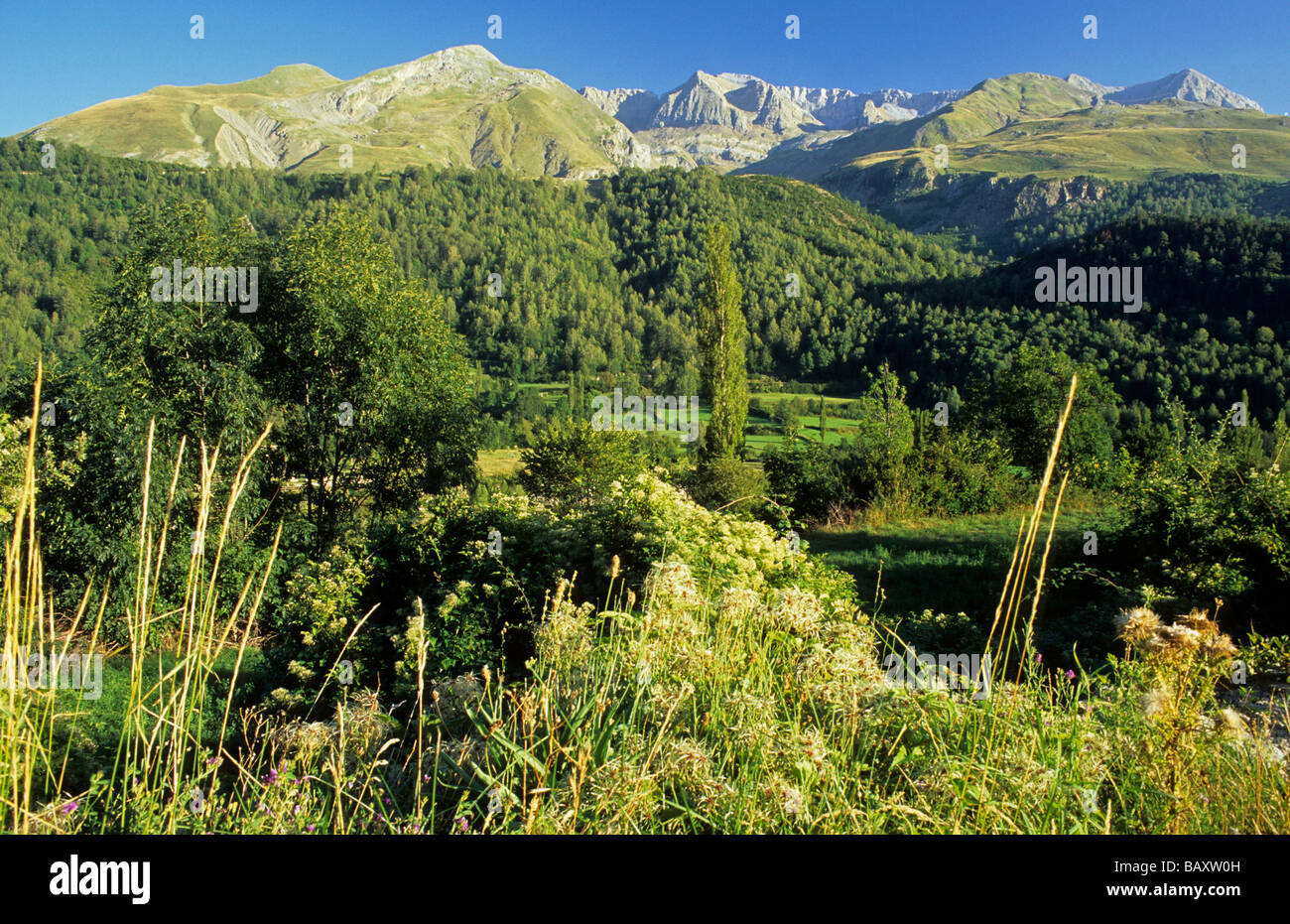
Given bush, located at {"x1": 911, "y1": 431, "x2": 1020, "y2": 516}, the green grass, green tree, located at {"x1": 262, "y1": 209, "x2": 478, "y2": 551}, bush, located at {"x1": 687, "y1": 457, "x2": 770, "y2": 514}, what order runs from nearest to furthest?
the green grass, green tree, located at {"x1": 262, "y1": 209, "x2": 478, "y2": 551}, bush, located at {"x1": 911, "y1": 431, "x2": 1020, "y2": 516}, bush, located at {"x1": 687, "y1": 457, "x2": 770, "y2": 514}

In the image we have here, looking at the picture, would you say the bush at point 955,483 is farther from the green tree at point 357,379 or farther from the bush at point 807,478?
the green tree at point 357,379

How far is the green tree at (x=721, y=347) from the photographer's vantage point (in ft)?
100

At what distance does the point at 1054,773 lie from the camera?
1975 millimetres

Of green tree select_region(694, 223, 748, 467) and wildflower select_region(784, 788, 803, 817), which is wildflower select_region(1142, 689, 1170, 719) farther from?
green tree select_region(694, 223, 748, 467)

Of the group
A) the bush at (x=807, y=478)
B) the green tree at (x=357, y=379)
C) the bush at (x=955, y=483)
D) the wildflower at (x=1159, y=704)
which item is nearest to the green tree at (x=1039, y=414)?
the bush at (x=955, y=483)

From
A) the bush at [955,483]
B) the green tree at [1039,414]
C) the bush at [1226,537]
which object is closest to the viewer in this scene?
the bush at [1226,537]

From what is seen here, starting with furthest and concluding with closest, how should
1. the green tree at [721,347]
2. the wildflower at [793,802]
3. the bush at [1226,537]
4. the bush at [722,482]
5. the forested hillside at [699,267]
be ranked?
the forested hillside at [699,267], the green tree at [721,347], the bush at [722,482], the bush at [1226,537], the wildflower at [793,802]

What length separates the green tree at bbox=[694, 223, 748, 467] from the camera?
30.5m

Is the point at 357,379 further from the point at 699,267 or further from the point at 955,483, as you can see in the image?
the point at 699,267

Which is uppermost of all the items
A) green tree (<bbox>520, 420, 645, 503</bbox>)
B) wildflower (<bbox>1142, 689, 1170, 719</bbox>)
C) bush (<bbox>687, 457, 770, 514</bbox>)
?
wildflower (<bbox>1142, 689, 1170, 719</bbox>)

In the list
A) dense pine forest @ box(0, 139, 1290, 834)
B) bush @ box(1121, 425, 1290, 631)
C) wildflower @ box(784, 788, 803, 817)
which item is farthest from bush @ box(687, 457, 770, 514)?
wildflower @ box(784, 788, 803, 817)

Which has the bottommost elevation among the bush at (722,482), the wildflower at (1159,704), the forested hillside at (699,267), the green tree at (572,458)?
the bush at (722,482)
